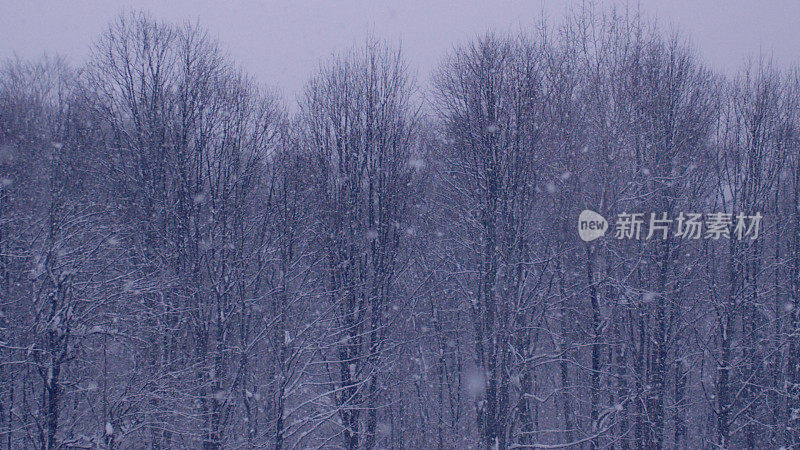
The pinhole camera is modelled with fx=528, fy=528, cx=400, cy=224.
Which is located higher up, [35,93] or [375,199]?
[35,93]


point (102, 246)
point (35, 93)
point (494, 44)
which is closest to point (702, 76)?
point (494, 44)

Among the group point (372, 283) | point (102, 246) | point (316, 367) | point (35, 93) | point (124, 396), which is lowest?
point (316, 367)

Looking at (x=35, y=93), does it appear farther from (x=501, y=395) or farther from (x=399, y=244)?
(x=501, y=395)

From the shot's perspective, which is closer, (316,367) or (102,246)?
(102,246)

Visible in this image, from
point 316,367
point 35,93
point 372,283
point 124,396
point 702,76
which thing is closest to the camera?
point 124,396

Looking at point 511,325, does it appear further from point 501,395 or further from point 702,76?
point 702,76

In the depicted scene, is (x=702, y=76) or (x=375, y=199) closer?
(x=375, y=199)

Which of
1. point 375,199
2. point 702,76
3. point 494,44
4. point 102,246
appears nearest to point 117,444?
point 102,246

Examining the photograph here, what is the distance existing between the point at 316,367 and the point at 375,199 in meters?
6.58

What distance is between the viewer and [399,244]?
41.7 ft

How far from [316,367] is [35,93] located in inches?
574

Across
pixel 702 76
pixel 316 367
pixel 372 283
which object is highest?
pixel 702 76

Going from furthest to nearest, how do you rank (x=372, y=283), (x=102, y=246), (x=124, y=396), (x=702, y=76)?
(x=702, y=76)
(x=372, y=283)
(x=102, y=246)
(x=124, y=396)

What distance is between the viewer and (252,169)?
11.6 metres
